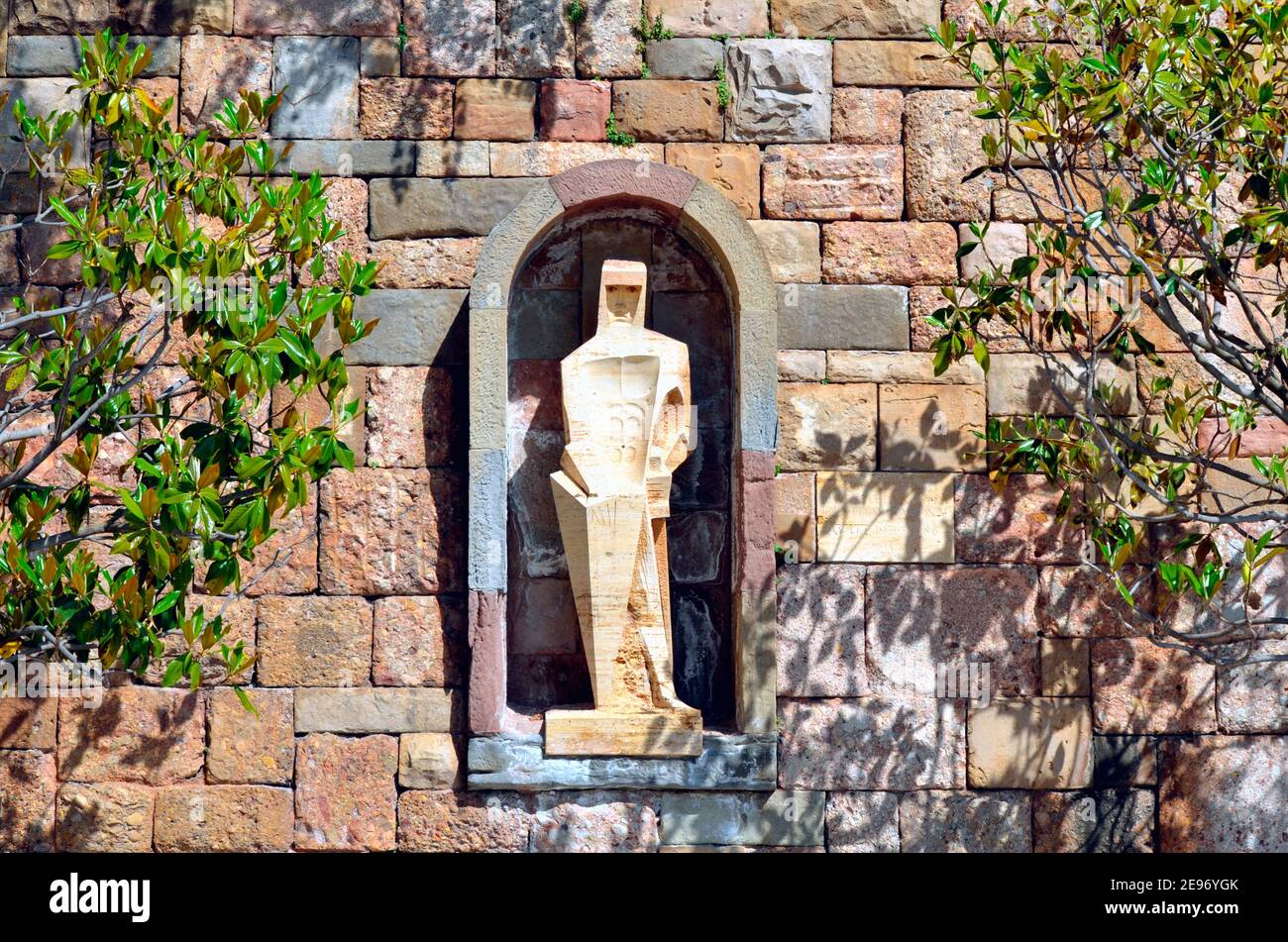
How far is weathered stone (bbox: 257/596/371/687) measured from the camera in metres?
7.17

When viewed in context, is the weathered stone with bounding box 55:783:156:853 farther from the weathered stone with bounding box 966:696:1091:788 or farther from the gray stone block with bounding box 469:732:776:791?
the weathered stone with bounding box 966:696:1091:788

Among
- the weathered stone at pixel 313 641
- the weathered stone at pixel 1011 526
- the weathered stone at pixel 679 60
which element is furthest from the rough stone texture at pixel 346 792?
the weathered stone at pixel 679 60

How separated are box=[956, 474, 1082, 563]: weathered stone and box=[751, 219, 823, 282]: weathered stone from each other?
3.71 ft

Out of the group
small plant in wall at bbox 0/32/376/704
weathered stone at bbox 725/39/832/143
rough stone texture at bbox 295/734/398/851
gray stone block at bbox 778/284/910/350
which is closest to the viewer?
small plant in wall at bbox 0/32/376/704

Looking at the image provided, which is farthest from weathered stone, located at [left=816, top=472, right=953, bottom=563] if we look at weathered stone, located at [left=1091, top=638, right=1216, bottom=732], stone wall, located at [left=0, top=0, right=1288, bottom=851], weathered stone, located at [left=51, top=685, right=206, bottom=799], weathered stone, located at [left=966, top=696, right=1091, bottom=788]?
weathered stone, located at [left=51, top=685, right=206, bottom=799]

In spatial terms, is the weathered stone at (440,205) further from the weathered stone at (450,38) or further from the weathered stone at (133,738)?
the weathered stone at (133,738)

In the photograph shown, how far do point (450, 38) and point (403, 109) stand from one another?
0.39 metres

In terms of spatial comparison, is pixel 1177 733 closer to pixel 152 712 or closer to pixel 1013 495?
pixel 1013 495

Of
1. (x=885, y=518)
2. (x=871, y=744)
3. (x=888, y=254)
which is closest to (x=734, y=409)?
(x=885, y=518)

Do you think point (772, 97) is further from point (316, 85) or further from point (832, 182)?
point (316, 85)

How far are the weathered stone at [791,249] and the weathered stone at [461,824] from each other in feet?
8.44

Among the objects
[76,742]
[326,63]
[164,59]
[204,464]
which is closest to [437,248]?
[326,63]

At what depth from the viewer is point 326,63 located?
7496mm

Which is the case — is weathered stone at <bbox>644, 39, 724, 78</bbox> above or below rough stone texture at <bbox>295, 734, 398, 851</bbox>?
above
